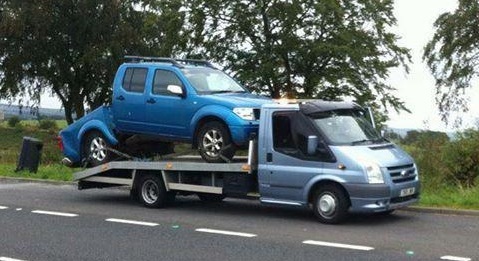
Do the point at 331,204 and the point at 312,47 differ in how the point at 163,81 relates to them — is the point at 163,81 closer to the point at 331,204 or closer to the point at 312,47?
the point at 331,204

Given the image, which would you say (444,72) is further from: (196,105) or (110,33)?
(196,105)

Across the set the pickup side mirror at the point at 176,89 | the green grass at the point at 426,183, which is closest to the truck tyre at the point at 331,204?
the green grass at the point at 426,183

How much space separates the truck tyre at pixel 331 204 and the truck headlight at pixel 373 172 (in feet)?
1.63

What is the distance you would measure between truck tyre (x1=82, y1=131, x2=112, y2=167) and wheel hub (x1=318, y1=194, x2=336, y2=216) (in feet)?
15.3

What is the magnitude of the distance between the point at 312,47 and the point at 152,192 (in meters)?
25.1

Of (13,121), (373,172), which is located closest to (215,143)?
(373,172)

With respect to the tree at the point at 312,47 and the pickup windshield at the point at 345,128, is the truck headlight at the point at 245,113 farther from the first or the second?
the tree at the point at 312,47

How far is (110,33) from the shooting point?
44.3 m

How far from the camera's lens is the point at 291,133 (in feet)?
37.0

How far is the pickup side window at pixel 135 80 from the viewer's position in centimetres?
1296

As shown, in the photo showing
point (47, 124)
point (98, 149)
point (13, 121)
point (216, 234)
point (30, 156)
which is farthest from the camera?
point (13, 121)

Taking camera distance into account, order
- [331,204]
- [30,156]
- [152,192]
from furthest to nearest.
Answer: [30,156], [152,192], [331,204]

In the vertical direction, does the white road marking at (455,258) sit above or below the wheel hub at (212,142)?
below

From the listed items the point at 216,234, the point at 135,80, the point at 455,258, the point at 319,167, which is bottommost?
the point at 216,234
